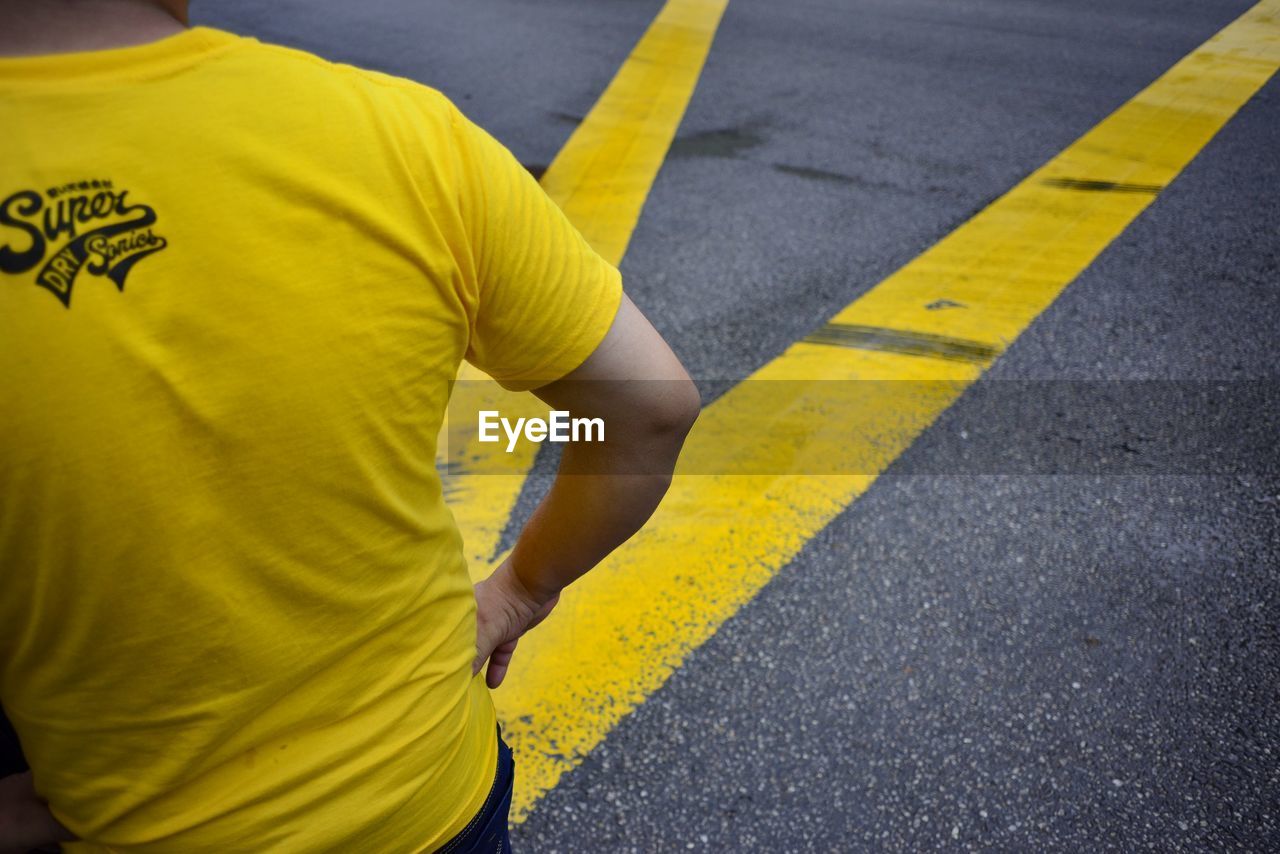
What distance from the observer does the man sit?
677 millimetres

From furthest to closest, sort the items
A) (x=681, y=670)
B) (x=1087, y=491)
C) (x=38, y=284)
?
(x=1087, y=491)
(x=681, y=670)
(x=38, y=284)

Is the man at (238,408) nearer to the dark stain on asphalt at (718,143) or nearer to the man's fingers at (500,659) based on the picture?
the man's fingers at (500,659)

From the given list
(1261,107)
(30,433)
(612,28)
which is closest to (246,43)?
(30,433)

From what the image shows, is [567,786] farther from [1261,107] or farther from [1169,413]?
[1261,107]

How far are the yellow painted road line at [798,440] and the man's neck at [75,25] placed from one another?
5.57 feet

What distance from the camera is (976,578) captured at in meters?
2.51

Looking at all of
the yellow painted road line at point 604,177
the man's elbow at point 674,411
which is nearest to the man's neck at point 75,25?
the man's elbow at point 674,411

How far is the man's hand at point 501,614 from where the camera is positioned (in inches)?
48.6

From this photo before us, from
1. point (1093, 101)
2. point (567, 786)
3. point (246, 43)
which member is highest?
point (246, 43)

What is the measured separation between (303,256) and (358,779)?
0.50 meters

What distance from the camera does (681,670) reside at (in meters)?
2.28

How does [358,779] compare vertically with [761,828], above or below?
above

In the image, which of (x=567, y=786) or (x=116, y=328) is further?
(x=567, y=786)

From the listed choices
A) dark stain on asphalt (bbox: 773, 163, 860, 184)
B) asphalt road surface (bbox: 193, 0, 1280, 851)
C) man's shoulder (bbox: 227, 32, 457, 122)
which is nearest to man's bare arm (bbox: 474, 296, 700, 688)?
man's shoulder (bbox: 227, 32, 457, 122)
